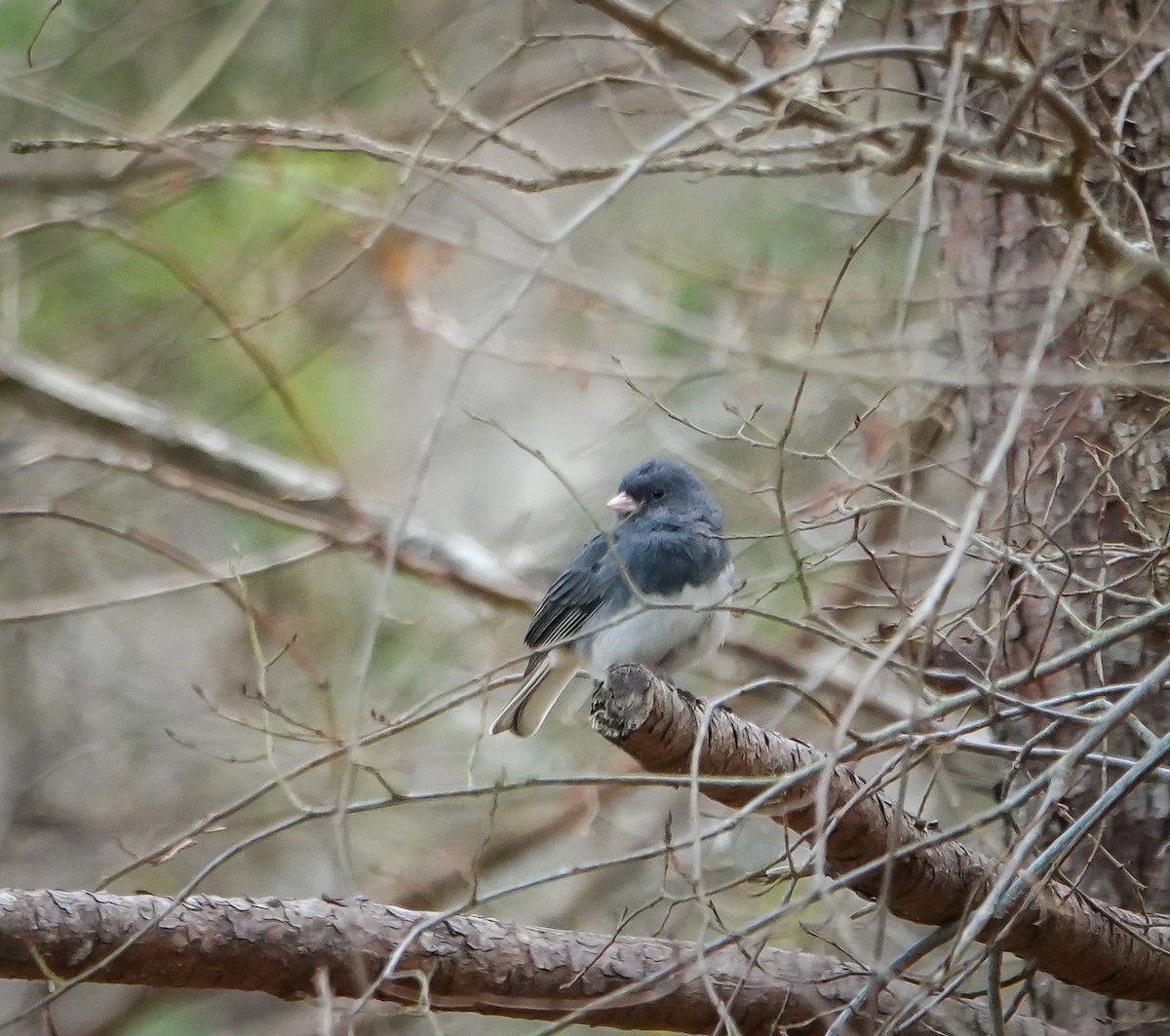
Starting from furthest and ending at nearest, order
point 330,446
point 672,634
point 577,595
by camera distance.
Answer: point 330,446, point 577,595, point 672,634

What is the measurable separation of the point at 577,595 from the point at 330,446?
1.37 meters

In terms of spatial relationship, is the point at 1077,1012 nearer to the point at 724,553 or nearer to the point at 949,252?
the point at 724,553

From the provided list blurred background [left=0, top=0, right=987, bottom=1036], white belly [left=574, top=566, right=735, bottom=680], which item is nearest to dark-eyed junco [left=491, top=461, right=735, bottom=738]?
white belly [left=574, top=566, right=735, bottom=680]

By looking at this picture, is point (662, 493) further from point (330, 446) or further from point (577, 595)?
point (330, 446)

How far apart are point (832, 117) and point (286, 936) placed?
1704 millimetres

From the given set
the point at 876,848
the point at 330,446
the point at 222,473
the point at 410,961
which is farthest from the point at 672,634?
the point at 330,446

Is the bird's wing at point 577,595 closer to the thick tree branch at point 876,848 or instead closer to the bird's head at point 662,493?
the bird's head at point 662,493

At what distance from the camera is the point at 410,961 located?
90.1 inches

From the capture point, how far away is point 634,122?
232 inches

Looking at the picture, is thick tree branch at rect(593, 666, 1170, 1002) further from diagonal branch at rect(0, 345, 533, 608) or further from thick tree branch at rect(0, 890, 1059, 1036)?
diagonal branch at rect(0, 345, 533, 608)

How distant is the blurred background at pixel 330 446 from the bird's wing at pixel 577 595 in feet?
0.95

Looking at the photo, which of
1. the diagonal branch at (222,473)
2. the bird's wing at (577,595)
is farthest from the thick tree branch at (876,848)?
the diagonal branch at (222,473)

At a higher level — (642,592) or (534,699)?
(642,592)

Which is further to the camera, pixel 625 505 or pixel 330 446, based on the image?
pixel 330 446
